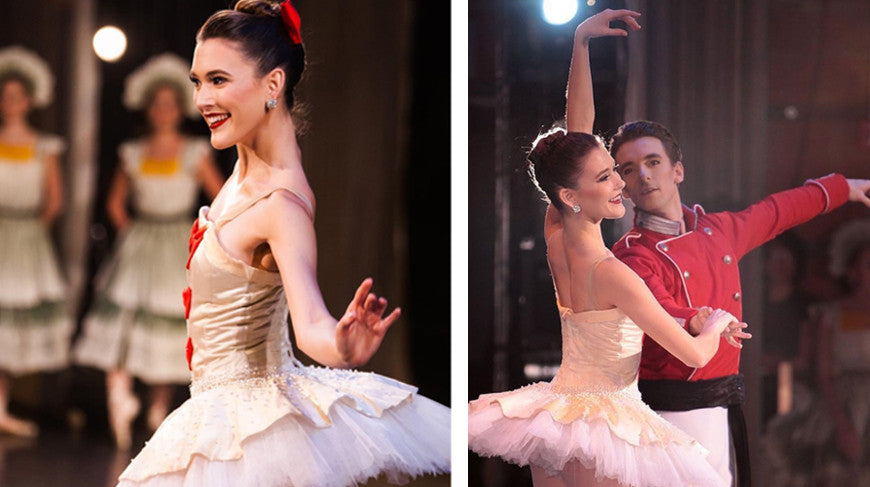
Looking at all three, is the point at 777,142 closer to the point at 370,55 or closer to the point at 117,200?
the point at 370,55

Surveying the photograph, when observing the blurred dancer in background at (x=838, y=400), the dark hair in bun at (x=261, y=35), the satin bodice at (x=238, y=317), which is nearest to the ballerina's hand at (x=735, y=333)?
the blurred dancer in background at (x=838, y=400)

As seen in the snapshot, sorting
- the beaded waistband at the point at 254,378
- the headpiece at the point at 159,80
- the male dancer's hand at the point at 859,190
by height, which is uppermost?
the headpiece at the point at 159,80

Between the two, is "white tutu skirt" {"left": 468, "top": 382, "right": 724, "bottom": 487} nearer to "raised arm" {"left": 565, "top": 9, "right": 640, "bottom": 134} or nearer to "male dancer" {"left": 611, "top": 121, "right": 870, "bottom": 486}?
"male dancer" {"left": 611, "top": 121, "right": 870, "bottom": 486}

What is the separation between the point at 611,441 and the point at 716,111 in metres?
1.07

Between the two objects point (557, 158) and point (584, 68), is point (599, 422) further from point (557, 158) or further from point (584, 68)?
point (584, 68)

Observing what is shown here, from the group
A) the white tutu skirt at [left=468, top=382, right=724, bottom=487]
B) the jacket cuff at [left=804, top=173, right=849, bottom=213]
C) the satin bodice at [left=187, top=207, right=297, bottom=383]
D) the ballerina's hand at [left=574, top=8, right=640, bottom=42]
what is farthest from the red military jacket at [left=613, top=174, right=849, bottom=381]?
the satin bodice at [left=187, top=207, right=297, bottom=383]

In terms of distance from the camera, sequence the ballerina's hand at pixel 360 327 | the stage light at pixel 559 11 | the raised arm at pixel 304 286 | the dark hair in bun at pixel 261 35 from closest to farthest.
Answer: the ballerina's hand at pixel 360 327, the raised arm at pixel 304 286, the dark hair in bun at pixel 261 35, the stage light at pixel 559 11

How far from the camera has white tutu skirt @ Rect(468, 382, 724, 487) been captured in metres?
2.69

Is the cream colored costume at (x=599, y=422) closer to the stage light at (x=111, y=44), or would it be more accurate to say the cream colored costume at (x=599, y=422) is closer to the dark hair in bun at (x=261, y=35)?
the dark hair in bun at (x=261, y=35)

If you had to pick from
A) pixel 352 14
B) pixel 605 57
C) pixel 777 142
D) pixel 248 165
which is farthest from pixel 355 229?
pixel 777 142

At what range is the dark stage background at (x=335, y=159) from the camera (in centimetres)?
275

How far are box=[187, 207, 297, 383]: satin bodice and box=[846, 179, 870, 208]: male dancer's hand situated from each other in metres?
1.76

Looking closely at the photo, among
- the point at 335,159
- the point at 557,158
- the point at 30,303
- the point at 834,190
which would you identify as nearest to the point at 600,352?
the point at 557,158

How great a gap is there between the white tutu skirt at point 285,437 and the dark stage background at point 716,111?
0.38 m
